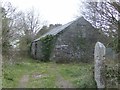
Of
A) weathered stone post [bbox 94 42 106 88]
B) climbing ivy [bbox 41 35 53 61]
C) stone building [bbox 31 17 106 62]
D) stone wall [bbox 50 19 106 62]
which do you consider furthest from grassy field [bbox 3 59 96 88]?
climbing ivy [bbox 41 35 53 61]

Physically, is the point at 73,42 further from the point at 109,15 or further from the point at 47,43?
the point at 109,15

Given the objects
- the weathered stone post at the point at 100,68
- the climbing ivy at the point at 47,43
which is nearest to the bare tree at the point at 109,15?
the weathered stone post at the point at 100,68

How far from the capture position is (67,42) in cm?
755

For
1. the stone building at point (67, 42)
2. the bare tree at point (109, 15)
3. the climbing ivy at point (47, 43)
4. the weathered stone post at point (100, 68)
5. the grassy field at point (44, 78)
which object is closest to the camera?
the weathered stone post at point (100, 68)

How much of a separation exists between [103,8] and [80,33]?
334 centimetres

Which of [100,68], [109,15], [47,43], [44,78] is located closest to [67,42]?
[47,43]

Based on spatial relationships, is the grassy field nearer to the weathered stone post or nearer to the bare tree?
the weathered stone post

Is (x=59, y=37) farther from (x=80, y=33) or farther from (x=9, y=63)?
(x=9, y=63)

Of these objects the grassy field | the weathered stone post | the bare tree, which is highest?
the bare tree

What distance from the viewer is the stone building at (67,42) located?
22.7ft

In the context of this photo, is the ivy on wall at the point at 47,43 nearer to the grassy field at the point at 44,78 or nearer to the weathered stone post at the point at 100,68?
the grassy field at the point at 44,78

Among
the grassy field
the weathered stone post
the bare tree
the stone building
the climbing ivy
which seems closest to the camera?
the weathered stone post

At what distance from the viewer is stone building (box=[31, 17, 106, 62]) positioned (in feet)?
22.7

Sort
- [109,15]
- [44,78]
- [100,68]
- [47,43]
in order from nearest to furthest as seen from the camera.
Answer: [100,68] < [44,78] < [109,15] < [47,43]
